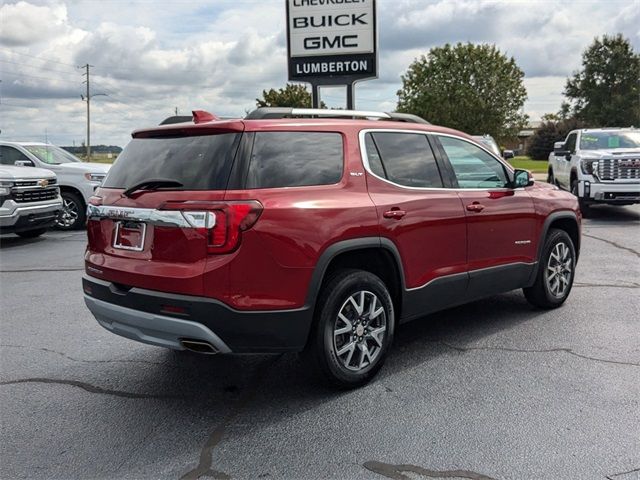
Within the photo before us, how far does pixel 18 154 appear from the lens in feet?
43.0

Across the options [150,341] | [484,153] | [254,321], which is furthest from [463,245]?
[150,341]

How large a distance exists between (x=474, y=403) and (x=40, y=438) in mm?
2575

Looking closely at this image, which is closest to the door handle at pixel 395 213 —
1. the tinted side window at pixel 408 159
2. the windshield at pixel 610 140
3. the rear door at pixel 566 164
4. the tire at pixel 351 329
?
the tinted side window at pixel 408 159

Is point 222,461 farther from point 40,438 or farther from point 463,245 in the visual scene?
point 463,245

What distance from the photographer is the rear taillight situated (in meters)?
3.42

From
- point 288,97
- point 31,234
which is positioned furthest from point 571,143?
point 288,97

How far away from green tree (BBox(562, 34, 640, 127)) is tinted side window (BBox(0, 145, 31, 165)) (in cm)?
5628

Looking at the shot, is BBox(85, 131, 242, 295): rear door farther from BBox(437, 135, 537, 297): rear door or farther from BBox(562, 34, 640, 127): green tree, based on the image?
BBox(562, 34, 640, 127): green tree

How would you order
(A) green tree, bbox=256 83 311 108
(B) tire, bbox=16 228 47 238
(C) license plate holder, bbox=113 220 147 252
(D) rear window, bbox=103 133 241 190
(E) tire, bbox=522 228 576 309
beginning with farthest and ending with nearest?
(A) green tree, bbox=256 83 311 108
(B) tire, bbox=16 228 47 238
(E) tire, bbox=522 228 576 309
(C) license plate holder, bbox=113 220 147 252
(D) rear window, bbox=103 133 241 190

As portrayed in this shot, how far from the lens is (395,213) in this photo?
418 centimetres

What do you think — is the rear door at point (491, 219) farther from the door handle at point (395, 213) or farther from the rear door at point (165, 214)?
the rear door at point (165, 214)

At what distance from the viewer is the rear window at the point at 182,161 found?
3574mm

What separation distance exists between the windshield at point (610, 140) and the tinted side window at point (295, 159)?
11770 millimetres

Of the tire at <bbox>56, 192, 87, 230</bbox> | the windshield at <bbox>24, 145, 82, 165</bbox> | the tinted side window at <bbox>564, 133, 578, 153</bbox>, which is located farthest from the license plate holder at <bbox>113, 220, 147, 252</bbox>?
the tinted side window at <bbox>564, 133, 578, 153</bbox>
